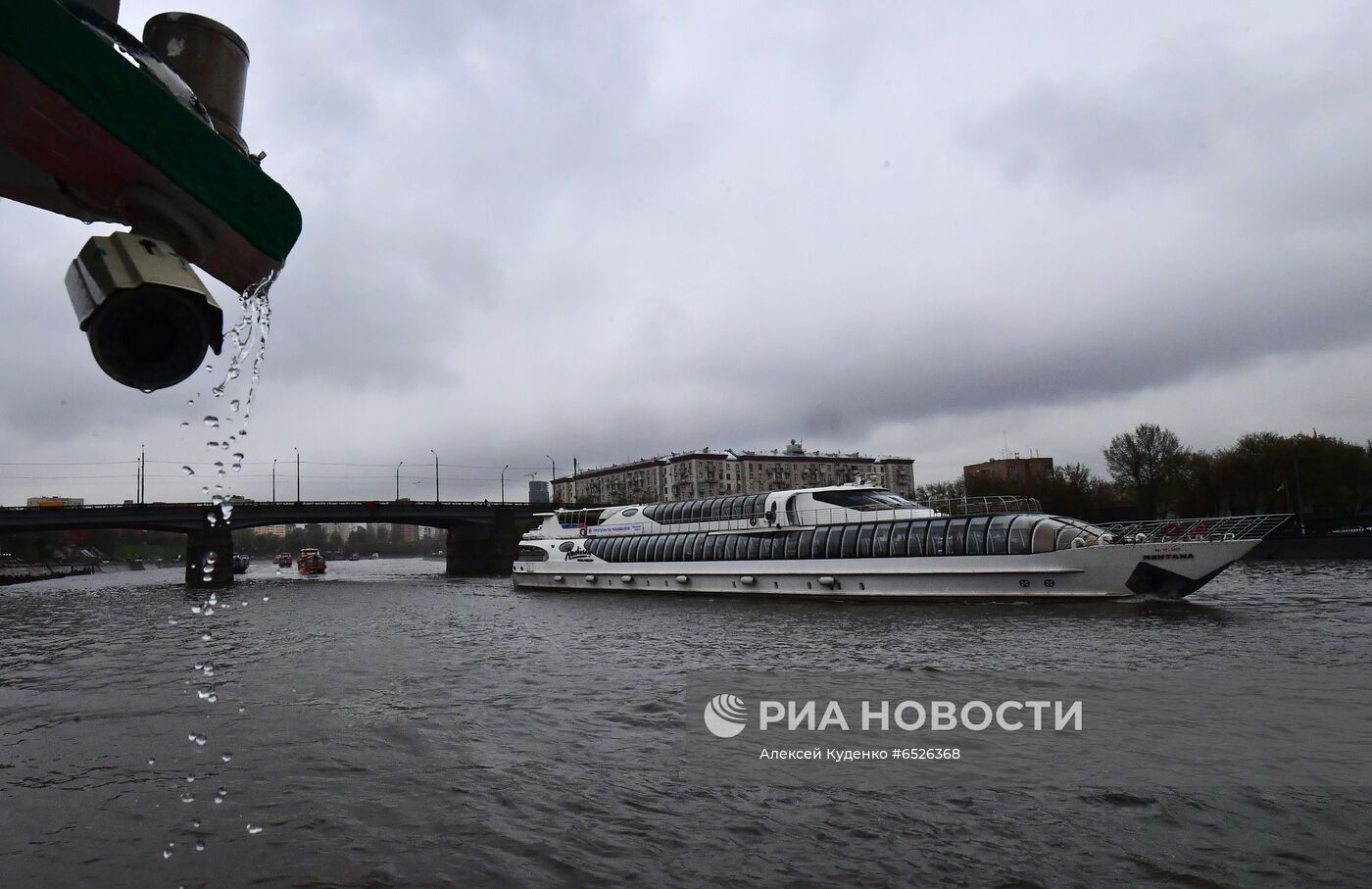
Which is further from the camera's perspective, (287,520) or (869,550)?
(287,520)

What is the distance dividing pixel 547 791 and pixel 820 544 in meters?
28.8

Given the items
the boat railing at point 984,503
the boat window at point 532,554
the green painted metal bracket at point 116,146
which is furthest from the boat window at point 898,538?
the green painted metal bracket at point 116,146

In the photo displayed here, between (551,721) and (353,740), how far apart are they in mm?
3040

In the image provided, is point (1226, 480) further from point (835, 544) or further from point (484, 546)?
point (484, 546)

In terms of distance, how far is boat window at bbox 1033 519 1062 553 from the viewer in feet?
99.2

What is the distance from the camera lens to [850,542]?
119ft

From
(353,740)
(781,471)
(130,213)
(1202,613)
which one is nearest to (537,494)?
(781,471)

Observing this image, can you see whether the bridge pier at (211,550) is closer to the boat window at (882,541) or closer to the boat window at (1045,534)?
the boat window at (882,541)

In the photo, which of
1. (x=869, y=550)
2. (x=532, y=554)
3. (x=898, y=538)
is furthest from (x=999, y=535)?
(x=532, y=554)

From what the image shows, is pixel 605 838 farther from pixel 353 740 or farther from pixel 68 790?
pixel 68 790

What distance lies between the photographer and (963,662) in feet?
59.2

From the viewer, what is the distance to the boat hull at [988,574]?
28844mm

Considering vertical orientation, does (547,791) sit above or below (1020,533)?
below

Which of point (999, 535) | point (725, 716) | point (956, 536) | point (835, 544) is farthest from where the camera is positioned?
point (835, 544)
